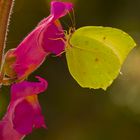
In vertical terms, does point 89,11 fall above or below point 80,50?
below

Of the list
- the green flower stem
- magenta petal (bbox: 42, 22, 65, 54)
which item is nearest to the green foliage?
magenta petal (bbox: 42, 22, 65, 54)

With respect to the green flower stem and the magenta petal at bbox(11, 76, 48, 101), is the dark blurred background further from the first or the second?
the green flower stem

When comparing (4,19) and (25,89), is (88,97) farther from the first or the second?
(4,19)

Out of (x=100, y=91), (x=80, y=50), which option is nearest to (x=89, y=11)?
(x=100, y=91)

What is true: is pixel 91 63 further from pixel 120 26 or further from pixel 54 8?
pixel 120 26

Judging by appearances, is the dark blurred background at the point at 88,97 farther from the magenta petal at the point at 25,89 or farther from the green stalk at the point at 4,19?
the green stalk at the point at 4,19

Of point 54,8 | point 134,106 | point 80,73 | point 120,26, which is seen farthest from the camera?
point 120,26

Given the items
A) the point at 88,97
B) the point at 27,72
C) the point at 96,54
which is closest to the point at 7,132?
the point at 27,72

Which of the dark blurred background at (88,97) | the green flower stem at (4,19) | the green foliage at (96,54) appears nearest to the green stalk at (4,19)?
the green flower stem at (4,19)
